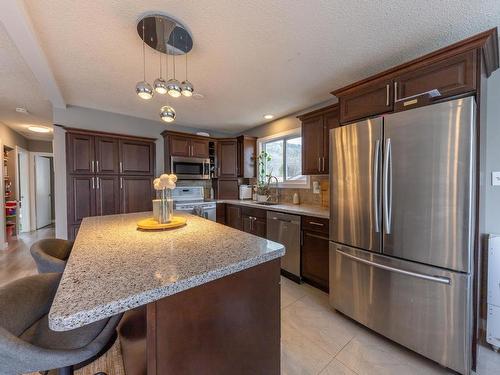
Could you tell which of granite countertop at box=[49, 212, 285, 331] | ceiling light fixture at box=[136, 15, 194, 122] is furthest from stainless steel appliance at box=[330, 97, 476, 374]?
ceiling light fixture at box=[136, 15, 194, 122]

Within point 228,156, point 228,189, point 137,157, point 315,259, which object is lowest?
point 315,259

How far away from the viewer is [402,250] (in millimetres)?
1603

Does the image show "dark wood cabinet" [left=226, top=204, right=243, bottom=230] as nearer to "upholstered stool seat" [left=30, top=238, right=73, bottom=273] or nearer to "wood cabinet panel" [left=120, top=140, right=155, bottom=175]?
"wood cabinet panel" [left=120, top=140, right=155, bottom=175]

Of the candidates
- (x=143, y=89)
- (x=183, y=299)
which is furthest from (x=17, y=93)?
(x=183, y=299)

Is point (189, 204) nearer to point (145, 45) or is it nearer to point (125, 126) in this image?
point (125, 126)

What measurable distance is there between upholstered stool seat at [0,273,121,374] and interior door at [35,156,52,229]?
22.0 feet

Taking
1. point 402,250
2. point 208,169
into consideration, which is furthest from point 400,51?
point 208,169

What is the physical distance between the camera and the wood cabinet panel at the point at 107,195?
3242 mm

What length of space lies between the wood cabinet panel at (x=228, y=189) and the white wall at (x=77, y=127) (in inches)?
49.6

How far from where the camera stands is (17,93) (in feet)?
9.23

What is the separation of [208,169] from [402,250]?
134 inches

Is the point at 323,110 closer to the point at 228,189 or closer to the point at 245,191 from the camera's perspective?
the point at 245,191

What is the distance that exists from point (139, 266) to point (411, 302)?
1.87 meters

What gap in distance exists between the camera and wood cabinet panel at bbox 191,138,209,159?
4.06m
